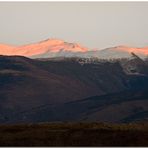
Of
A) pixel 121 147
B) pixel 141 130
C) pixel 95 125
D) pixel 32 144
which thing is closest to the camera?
pixel 121 147

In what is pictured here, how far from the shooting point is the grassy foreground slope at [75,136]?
75875 millimetres

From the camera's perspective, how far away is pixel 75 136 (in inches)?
3243

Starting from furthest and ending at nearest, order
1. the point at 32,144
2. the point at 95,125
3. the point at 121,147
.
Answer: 1. the point at 95,125
2. the point at 32,144
3. the point at 121,147

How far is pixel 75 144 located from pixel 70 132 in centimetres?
913

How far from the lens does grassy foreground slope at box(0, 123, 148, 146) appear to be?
75.9 m

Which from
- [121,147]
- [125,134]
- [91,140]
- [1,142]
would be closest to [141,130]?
[125,134]

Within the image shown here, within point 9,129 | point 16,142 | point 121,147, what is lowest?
point 9,129

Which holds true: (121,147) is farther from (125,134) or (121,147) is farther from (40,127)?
(40,127)

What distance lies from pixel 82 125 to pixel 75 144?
15785 mm

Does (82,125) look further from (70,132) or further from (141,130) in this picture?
(141,130)

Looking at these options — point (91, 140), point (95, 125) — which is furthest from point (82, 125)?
point (91, 140)

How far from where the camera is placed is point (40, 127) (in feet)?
303

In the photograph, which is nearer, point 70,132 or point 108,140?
point 108,140

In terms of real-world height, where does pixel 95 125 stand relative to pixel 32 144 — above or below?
below
